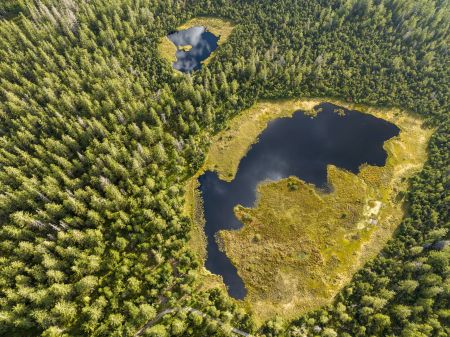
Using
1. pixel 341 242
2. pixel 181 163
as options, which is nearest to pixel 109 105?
pixel 181 163

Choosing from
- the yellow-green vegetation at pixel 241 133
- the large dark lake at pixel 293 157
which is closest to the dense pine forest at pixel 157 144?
the yellow-green vegetation at pixel 241 133

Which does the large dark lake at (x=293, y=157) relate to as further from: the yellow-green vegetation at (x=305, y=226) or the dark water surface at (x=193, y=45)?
the dark water surface at (x=193, y=45)

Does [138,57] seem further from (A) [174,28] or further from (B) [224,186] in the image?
(B) [224,186]

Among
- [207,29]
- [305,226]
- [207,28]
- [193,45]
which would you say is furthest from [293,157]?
[207,28]

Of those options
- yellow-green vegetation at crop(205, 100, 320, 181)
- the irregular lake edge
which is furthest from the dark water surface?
yellow-green vegetation at crop(205, 100, 320, 181)

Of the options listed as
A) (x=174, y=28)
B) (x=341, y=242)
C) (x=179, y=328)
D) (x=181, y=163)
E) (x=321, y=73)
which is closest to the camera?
(x=179, y=328)

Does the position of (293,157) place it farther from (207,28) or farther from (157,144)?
(207,28)
